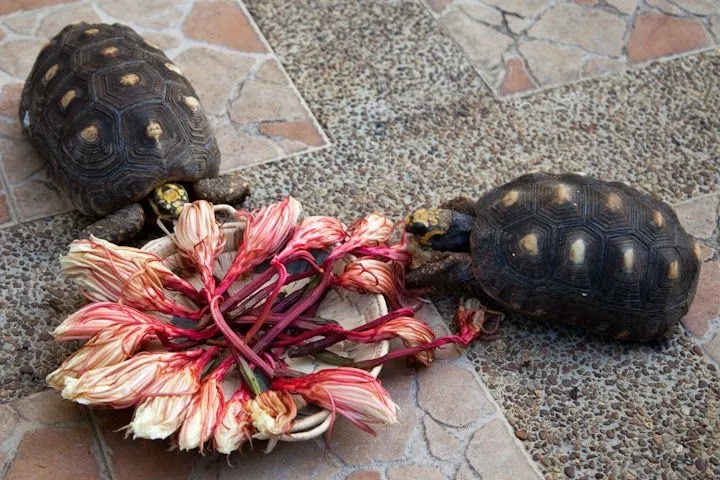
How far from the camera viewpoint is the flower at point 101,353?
2.17 m

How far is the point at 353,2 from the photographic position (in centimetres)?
385

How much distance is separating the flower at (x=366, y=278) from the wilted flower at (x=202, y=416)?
0.51m

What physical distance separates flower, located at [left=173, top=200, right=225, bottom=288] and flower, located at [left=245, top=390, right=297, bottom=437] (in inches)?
14.8

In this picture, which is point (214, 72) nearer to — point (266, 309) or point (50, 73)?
point (50, 73)

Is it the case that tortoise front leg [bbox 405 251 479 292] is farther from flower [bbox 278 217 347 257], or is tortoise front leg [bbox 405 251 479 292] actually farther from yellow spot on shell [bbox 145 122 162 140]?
yellow spot on shell [bbox 145 122 162 140]

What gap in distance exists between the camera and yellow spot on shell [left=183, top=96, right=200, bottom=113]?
2.86 meters

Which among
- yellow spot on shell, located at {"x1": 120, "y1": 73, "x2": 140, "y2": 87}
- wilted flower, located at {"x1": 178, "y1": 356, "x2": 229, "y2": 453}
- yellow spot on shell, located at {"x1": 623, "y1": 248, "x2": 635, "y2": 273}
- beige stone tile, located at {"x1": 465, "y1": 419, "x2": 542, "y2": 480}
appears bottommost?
beige stone tile, located at {"x1": 465, "y1": 419, "x2": 542, "y2": 480}

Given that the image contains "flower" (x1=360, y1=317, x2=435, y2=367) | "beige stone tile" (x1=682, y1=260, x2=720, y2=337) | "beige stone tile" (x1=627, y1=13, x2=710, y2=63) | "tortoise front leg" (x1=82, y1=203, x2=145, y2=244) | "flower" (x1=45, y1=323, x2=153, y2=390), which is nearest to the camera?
"flower" (x1=45, y1=323, x2=153, y2=390)

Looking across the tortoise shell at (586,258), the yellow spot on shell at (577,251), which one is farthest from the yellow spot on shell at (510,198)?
the yellow spot on shell at (577,251)

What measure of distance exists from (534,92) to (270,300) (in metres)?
1.74

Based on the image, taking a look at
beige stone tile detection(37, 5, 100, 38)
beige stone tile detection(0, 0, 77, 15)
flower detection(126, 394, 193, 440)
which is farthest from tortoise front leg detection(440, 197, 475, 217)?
beige stone tile detection(0, 0, 77, 15)

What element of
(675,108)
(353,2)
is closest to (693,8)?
(675,108)

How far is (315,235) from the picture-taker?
253cm

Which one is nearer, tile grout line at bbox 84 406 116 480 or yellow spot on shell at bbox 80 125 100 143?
tile grout line at bbox 84 406 116 480
